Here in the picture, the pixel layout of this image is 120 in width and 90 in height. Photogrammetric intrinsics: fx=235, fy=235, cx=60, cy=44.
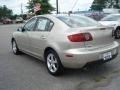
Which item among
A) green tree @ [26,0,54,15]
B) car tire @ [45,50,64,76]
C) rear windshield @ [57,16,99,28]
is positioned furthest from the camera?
green tree @ [26,0,54,15]

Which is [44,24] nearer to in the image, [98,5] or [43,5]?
[43,5]

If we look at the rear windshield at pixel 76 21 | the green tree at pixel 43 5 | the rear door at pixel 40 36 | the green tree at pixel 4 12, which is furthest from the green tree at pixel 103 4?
the rear windshield at pixel 76 21

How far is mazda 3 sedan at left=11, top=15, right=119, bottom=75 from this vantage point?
17.3 feet

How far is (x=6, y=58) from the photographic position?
26.8ft

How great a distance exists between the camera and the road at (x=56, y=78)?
16.7 feet

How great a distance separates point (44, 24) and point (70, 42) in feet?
4.58

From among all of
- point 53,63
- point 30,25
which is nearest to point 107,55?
point 53,63

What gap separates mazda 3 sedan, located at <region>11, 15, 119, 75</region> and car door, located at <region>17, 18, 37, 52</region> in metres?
0.34

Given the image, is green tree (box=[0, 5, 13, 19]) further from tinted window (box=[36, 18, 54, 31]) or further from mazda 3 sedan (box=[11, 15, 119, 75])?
mazda 3 sedan (box=[11, 15, 119, 75])

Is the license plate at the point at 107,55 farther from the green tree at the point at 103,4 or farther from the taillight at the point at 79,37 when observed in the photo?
the green tree at the point at 103,4

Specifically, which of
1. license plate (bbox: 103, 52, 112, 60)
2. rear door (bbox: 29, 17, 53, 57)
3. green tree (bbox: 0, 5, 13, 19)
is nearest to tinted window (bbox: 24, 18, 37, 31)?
rear door (bbox: 29, 17, 53, 57)

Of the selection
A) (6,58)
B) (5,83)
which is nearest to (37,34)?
(5,83)

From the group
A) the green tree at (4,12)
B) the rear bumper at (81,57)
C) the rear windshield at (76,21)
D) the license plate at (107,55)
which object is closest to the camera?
the rear bumper at (81,57)

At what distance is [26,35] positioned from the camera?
7.24m
